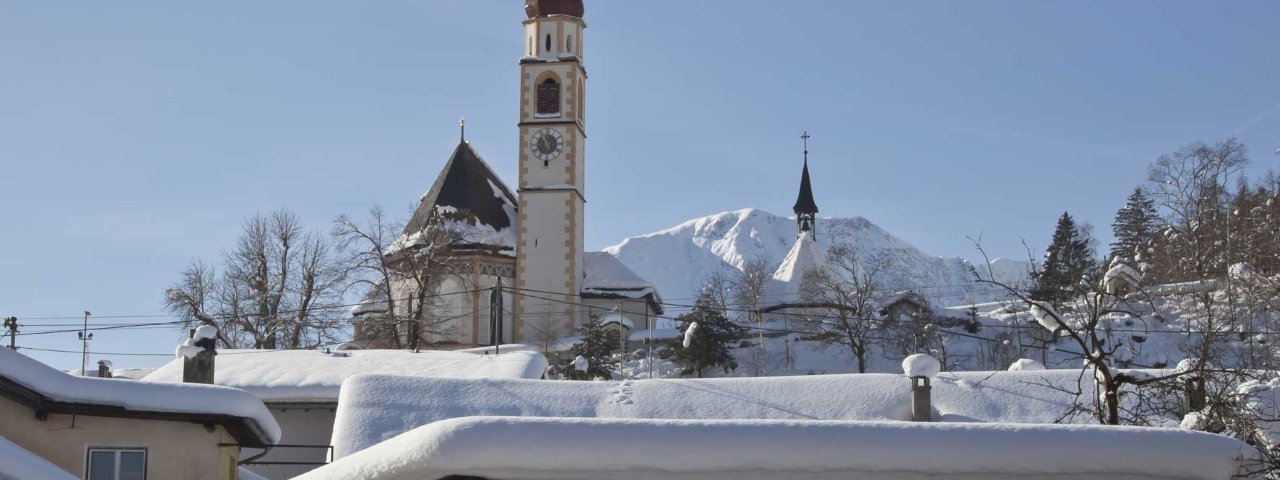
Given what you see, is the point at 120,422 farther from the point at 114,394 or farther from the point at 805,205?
the point at 805,205

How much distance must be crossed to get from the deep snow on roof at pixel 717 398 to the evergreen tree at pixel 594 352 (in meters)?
16.7

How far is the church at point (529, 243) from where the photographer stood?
64.9 meters

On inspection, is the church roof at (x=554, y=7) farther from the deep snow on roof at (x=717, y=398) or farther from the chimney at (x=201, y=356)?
the deep snow on roof at (x=717, y=398)

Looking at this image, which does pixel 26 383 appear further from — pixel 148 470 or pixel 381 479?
pixel 381 479

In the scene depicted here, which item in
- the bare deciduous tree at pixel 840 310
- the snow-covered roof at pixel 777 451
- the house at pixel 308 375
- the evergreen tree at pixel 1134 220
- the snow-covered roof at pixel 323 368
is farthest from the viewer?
the evergreen tree at pixel 1134 220

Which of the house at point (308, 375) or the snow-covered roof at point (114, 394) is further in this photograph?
the house at point (308, 375)

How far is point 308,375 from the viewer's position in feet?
99.7

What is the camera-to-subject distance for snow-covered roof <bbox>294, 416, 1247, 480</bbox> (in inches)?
466

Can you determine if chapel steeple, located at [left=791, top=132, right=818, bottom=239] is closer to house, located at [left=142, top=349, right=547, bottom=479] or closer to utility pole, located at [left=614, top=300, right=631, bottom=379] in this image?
utility pole, located at [left=614, top=300, right=631, bottom=379]

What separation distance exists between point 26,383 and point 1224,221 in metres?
60.8

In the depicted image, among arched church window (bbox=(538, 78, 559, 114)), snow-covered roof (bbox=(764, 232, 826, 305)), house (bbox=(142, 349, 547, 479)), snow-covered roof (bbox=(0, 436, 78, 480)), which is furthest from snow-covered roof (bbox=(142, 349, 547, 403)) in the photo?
snow-covered roof (bbox=(764, 232, 826, 305))

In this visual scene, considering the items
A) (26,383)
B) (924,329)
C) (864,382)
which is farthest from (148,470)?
(924,329)

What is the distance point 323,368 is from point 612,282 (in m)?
37.5

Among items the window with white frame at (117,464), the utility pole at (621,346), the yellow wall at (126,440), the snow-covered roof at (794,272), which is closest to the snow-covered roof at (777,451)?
the yellow wall at (126,440)
